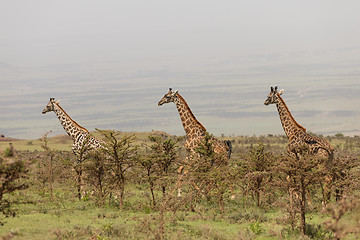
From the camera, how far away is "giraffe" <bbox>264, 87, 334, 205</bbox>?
730 inches

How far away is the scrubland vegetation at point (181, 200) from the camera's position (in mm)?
13734

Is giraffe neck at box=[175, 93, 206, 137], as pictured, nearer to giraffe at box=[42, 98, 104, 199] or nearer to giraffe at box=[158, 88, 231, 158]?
giraffe at box=[158, 88, 231, 158]

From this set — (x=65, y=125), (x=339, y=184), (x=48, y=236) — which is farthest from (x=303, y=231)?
(x=65, y=125)

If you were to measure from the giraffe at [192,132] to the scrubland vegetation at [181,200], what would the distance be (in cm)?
64

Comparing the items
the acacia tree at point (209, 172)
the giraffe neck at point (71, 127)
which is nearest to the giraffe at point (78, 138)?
the giraffe neck at point (71, 127)

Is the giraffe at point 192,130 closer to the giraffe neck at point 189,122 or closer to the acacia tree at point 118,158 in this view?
the giraffe neck at point 189,122

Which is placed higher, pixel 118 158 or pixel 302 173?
pixel 118 158

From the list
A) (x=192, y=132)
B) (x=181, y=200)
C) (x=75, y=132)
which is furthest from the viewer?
(x=75, y=132)

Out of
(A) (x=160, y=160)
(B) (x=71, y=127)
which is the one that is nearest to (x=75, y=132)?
(B) (x=71, y=127)

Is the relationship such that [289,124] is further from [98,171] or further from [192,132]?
[98,171]

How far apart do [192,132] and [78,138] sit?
5.15 meters

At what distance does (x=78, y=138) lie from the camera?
21.8m

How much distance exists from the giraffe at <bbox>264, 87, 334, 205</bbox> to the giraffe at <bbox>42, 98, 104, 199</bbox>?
7710 mm

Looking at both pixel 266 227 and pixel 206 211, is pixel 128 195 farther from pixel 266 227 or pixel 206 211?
pixel 266 227
